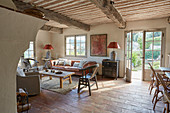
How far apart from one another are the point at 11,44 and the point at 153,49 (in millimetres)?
4977

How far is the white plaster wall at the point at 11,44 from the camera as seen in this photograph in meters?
0.75

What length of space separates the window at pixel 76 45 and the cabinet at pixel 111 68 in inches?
→ 64.2

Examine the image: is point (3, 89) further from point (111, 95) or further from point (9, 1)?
point (111, 95)

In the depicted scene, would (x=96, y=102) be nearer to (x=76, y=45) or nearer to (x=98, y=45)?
(x=98, y=45)

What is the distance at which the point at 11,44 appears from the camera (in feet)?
2.74

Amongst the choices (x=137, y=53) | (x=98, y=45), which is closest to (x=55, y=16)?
(x=98, y=45)

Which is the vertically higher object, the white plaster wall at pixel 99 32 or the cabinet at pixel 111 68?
the white plaster wall at pixel 99 32

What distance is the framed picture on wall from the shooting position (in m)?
5.49

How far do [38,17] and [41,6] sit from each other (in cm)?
271

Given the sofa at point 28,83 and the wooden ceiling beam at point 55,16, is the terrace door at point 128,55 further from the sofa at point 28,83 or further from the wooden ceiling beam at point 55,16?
the sofa at point 28,83

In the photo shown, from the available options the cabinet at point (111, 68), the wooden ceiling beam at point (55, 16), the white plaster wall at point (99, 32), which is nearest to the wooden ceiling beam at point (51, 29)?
the white plaster wall at point (99, 32)

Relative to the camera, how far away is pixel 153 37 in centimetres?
448

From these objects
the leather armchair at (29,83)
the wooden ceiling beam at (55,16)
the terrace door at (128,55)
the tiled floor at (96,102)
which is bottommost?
the tiled floor at (96,102)

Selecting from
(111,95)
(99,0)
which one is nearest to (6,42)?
(99,0)
